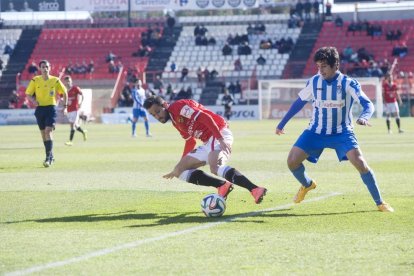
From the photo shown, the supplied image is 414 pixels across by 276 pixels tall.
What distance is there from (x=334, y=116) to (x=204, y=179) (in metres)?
1.80

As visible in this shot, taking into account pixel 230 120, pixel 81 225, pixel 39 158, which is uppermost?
pixel 81 225

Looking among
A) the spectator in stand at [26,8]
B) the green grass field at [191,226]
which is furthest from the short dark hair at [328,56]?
the spectator in stand at [26,8]

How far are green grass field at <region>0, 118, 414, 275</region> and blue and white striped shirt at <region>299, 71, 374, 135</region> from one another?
1025mm

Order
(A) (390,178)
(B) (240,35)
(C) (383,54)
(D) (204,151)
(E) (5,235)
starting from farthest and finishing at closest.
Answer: (B) (240,35), (C) (383,54), (A) (390,178), (D) (204,151), (E) (5,235)

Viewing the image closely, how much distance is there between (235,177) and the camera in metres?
11.7

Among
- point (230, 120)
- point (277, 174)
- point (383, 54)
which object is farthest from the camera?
point (383, 54)

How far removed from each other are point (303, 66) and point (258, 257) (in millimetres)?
53057

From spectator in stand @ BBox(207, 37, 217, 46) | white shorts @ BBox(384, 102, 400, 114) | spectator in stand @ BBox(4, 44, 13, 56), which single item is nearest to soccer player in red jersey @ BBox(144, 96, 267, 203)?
white shorts @ BBox(384, 102, 400, 114)

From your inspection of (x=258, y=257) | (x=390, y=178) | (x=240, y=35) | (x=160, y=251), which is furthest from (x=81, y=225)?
(x=240, y=35)

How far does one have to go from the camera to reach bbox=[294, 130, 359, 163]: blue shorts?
11727mm

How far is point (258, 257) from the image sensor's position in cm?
816

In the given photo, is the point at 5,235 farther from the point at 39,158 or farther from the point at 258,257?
the point at 39,158

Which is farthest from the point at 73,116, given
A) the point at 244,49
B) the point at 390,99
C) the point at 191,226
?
the point at 244,49

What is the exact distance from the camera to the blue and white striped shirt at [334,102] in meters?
11.7
